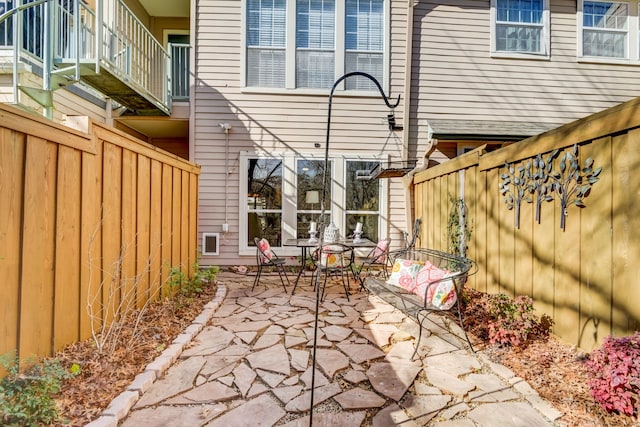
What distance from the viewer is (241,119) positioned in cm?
655

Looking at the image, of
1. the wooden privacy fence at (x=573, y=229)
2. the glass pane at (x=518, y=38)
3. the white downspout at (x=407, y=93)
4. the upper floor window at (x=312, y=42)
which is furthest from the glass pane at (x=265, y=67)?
the glass pane at (x=518, y=38)

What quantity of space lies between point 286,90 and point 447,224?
4.11m

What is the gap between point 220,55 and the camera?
6.50m

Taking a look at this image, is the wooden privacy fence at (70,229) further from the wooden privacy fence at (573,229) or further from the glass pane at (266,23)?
the glass pane at (266,23)

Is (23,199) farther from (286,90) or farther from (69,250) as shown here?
(286,90)

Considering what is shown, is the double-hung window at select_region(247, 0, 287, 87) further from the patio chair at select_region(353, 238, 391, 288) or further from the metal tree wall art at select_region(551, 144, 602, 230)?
the metal tree wall art at select_region(551, 144, 602, 230)

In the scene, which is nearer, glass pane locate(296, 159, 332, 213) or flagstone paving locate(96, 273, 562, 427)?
flagstone paving locate(96, 273, 562, 427)

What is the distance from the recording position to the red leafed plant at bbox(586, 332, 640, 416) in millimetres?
A: 1794

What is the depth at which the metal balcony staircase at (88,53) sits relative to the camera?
4219 millimetres

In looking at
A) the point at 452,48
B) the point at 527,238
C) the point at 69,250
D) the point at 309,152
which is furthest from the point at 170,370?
the point at 452,48

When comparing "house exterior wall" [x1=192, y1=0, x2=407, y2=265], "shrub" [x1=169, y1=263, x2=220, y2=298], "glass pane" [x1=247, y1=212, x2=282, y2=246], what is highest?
"house exterior wall" [x1=192, y1=0, x2=407, y2=265]

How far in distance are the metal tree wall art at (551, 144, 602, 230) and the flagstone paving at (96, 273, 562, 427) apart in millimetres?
1449

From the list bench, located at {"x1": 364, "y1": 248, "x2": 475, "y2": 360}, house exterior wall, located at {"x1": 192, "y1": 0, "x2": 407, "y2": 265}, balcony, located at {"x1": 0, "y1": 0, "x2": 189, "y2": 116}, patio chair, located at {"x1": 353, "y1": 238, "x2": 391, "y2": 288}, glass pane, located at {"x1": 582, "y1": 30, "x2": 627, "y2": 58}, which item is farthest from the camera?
glass pane, located at {"x1": 582, "y1": 30, "x2": 627, "y2": 58}

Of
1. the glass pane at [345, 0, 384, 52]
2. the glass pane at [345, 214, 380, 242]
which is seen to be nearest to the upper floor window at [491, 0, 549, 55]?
the glass pane at [345, 0, 384, 52]
